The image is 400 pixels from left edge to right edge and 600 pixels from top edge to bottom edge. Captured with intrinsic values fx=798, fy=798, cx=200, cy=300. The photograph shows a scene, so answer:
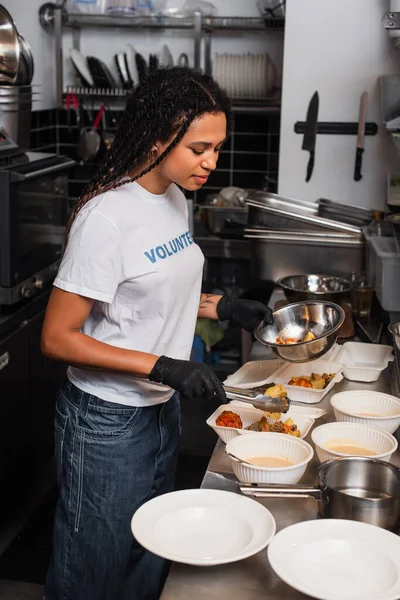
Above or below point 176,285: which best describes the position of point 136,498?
below

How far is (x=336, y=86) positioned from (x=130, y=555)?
2.51 meters

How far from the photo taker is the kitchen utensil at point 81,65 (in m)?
4.68

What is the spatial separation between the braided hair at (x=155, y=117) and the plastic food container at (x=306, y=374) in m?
0.69

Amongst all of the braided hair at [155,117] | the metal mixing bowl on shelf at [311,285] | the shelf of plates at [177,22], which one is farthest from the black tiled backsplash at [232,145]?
the braided hair at [155,117]

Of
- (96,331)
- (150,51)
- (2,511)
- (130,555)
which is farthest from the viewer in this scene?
(150,51)

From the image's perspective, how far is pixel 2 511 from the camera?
118 inches

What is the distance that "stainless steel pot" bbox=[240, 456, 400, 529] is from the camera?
4.43 ft

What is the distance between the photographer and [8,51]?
3.02 metres

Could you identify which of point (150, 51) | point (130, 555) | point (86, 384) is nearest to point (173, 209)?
point (86, 384)

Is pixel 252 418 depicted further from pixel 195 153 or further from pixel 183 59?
pixel 183 59

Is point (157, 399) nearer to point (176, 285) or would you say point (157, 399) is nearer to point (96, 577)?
point (176, 285)

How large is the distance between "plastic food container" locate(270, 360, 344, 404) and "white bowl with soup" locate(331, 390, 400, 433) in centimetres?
15

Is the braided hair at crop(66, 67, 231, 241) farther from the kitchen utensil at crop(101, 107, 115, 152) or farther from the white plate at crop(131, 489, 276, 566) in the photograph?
the kitchen utensil at crop(101, 107, 115, 152)

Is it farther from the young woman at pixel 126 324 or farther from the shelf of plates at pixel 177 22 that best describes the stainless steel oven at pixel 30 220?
the shelf of plates at pixel 177 22
